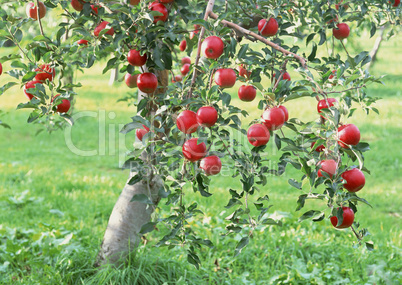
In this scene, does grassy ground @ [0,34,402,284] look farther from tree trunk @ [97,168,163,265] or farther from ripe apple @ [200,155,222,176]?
ripe apple @ [200,155,222,176]

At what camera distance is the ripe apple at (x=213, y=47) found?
1.39m

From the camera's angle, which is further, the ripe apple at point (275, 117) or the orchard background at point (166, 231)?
the orchard background at point (166, 231)

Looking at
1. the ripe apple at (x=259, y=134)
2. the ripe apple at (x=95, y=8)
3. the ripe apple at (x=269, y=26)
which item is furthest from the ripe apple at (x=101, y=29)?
the ripe apple at (x=259, y=134)

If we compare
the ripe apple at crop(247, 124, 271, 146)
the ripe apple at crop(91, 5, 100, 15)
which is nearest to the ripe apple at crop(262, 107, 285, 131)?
the ripe apple at crop(247, 124, 271, 146)

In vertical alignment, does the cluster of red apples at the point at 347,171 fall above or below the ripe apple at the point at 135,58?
below

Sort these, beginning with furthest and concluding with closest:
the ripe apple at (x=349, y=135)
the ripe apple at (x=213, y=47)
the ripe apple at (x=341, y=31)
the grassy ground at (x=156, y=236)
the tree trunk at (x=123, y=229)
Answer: the grassy ground at (x=156, y=236) → the tree trunk at (x=123, y=229) → the ripe apple at (x=341, y=31) → the ripe apple at (x=213, y=47) → the ripe apple at (x=349, y=135)

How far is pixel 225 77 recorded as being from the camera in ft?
4.49

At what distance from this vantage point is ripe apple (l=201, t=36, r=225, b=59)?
1.39 m

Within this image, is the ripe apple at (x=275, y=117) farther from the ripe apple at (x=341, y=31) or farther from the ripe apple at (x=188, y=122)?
the ripe apple at (x=341, y=31)

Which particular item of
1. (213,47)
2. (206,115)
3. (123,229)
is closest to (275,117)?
(206,115)

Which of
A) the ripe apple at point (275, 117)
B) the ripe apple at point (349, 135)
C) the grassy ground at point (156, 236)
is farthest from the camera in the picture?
the grassy ground at point (156, 236)

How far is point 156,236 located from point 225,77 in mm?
2172

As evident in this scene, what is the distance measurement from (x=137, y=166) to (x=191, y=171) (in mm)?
269

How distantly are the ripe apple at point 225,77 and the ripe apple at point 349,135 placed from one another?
1.24 ft
